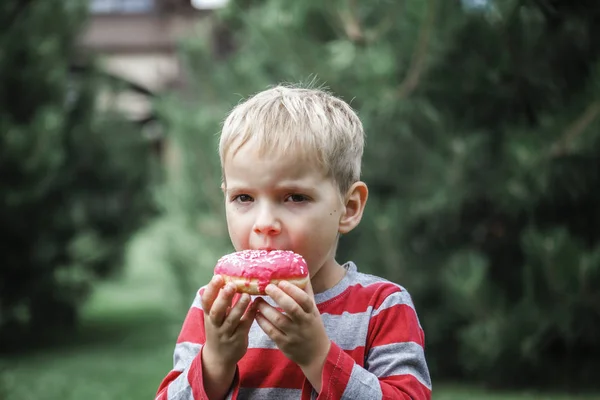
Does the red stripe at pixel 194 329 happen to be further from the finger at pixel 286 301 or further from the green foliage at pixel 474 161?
the green foliage at pixel 474 161

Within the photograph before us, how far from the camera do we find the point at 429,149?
213 inches

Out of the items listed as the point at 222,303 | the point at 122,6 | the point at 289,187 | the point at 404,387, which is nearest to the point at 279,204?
the point at 289,187

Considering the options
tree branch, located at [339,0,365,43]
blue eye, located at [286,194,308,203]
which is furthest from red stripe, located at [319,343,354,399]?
tree branch, located at [339,0,365,43]

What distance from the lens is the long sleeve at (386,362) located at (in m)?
1.66

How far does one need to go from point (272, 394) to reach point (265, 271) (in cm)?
31

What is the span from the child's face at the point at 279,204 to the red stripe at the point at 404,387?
0.33m

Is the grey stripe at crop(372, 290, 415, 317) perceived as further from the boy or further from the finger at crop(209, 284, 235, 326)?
the finger at crop(209, 284, 235, 326)

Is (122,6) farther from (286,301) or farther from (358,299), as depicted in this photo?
(286,301)

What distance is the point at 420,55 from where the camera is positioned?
471 cm

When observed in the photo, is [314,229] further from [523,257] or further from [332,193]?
[523,257]

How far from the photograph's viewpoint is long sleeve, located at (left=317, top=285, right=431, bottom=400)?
65.4 inches

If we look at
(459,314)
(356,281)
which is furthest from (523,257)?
(356,281)

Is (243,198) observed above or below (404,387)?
above

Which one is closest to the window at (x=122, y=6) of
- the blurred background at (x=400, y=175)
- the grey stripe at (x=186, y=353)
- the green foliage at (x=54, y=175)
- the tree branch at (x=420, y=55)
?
the green foliage at (x=54, y=175)
